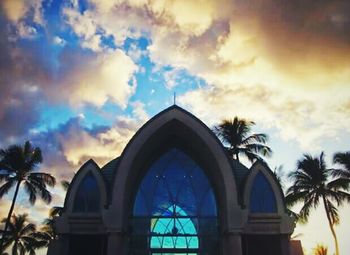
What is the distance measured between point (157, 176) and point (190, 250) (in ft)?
16.2

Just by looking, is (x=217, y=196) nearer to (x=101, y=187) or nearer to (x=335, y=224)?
(x=101, y=187)

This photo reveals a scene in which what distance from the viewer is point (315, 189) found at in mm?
30609

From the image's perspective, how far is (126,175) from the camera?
21109mm

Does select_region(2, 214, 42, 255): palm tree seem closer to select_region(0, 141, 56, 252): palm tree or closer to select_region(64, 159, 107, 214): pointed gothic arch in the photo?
select_region(0, 141, 56, 252): palm tree

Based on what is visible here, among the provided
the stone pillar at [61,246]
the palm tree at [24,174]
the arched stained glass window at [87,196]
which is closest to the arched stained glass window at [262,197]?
the arched stained glass window at [87,196]

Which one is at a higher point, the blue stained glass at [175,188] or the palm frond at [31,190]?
the palm frond at [31,190]

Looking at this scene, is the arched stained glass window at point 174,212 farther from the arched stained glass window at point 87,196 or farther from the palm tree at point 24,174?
the palm tree at point 24,174

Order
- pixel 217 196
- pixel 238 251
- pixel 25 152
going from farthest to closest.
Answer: pixel 25 152 → pixel 217 196 → pixel 238 251

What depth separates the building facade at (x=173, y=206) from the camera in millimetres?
20547

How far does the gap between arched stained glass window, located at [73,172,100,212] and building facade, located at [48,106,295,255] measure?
2.2 inches

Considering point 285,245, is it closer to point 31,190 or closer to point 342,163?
point 342,163

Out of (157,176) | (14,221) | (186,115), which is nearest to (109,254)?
(157,176)

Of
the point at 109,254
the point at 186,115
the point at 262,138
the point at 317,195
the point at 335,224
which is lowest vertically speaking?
the point at 109,254

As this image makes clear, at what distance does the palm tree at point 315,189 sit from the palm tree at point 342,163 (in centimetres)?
45
